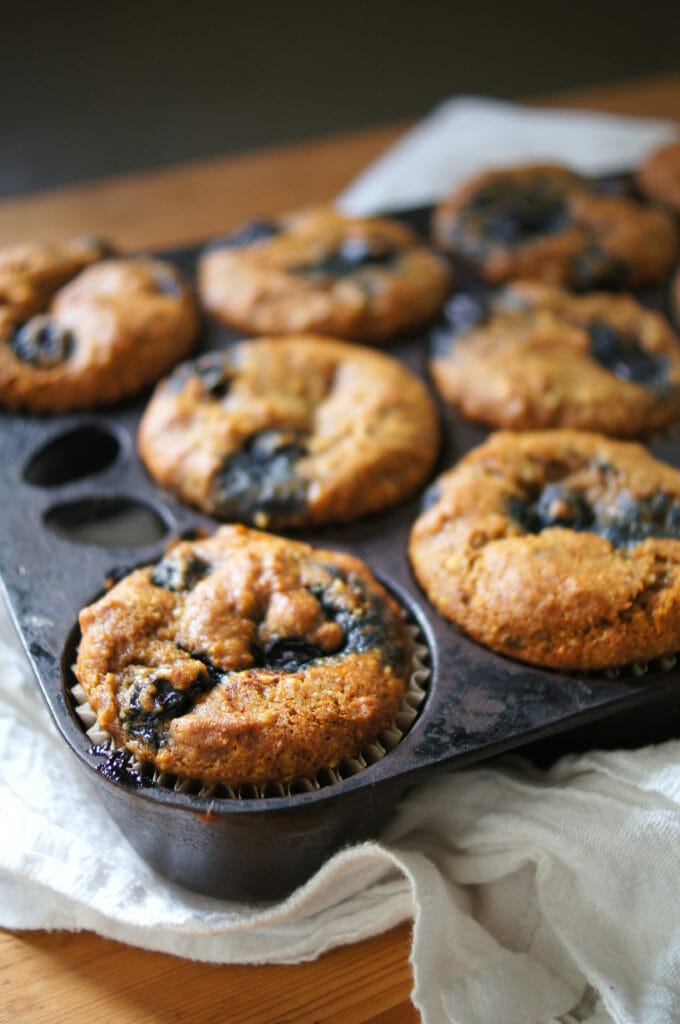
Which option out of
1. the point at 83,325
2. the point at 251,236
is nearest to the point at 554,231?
the point at 251,236

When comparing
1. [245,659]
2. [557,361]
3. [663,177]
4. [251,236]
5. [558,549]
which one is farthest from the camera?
[663,177]

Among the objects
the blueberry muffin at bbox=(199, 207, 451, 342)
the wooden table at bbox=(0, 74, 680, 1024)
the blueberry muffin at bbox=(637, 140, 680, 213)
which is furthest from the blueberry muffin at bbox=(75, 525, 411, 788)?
the blueberry muffin at bbox=(637, 140, 680, 213)

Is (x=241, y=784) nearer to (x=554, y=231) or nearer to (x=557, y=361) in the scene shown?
(x=557, y=361)

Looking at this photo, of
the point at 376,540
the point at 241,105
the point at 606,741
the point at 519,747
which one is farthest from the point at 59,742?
the point at 241,105

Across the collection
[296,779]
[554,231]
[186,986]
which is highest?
[554,231]

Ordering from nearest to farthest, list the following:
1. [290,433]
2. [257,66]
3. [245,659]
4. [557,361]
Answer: [245,659] < [290,433] < [557,361] < [257,66]

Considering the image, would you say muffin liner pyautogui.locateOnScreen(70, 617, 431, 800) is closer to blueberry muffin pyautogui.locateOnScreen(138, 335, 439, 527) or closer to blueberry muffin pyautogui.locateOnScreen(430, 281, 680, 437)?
blueberry muffin pyautogui.locateOnScreen(138, 335, 439, 527)
